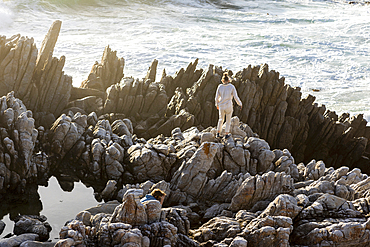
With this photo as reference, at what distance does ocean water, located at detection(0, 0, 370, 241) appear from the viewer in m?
48.0

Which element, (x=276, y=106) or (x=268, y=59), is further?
(x=268, y=59)

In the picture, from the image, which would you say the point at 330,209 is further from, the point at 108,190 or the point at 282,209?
the point at 108,190

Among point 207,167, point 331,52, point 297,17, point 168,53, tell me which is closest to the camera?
point 207,167

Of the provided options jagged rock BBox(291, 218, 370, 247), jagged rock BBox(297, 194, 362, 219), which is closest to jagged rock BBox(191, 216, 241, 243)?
jagged rock BBox(291, 218, 370, 247)

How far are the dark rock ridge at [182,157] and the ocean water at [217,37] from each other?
12670mm

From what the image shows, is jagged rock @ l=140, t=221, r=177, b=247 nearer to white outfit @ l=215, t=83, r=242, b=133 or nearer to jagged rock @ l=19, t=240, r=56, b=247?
jagged rock @ l=19, t=240, r=56, b=247

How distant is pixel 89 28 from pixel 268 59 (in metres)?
27.3

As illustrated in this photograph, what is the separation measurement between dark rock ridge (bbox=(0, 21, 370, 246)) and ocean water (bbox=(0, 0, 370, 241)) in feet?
41.6

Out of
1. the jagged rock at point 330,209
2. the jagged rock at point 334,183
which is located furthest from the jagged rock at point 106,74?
the jagged rock at point 330,209

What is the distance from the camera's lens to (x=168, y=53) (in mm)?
54344

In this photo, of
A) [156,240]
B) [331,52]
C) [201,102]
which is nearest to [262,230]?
[156,240]

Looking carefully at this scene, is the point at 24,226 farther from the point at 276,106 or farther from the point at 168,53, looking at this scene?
the point at 168,53

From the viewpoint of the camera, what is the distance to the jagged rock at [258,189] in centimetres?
1351

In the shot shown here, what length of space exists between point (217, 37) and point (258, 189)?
178ft
